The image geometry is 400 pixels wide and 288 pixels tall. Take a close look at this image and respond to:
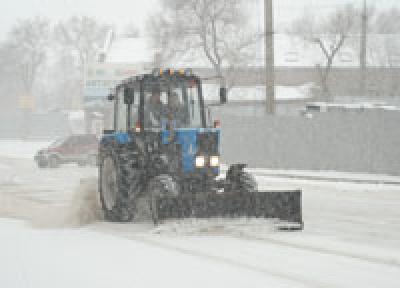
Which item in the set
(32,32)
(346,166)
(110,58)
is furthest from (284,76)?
(346,166)

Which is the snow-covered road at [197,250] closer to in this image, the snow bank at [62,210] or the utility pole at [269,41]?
the snow bank at [62,210]

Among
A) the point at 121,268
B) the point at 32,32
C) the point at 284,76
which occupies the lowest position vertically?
the point at 121,268

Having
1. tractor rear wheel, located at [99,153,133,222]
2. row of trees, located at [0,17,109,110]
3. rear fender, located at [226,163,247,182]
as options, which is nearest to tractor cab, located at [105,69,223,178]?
rear fender, located at [226,163,247,182]

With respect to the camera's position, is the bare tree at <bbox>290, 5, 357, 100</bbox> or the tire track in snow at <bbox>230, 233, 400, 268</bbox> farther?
the bare tree at <bbox>290, 5, 357, 100</bbox>

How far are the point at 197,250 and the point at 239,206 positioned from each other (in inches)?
54.9

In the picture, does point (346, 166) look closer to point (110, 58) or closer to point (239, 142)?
point (239, 142)

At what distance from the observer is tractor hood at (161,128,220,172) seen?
459 inches

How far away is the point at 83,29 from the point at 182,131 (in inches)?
3642

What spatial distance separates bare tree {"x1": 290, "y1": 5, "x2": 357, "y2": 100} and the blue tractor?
41.7m

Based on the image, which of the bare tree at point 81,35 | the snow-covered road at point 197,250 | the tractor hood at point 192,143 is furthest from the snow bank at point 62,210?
the bare tree at point 81,35

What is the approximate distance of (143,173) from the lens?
11.7 metres

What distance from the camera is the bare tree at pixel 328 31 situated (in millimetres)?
56906

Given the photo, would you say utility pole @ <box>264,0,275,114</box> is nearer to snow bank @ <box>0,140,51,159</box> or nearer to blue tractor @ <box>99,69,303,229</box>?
blue tractor @ <box>99,69,303,229</box>

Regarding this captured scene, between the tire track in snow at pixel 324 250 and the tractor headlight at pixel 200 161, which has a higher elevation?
the tractor headlight at pixel 200 161
